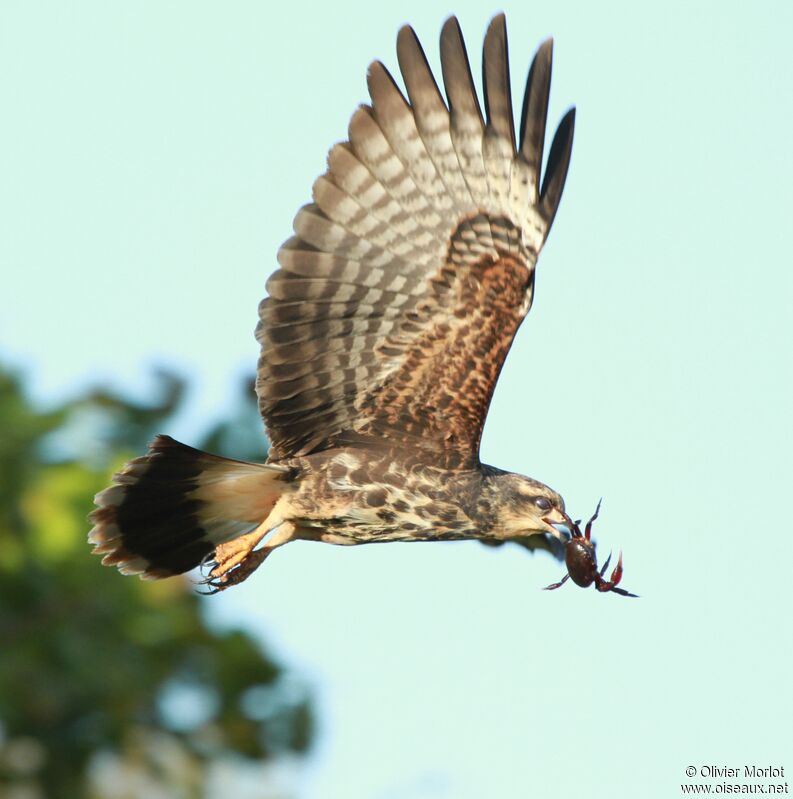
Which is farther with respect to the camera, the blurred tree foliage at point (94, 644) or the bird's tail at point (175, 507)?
the blurred tree foliage at point (94, 644)

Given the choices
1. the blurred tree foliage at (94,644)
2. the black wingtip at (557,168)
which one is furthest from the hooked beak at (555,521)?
the blurred tree foliage at (94,644)

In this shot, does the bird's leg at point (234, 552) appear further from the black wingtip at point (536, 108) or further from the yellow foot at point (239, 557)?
the black wingtip at point (536, 108)

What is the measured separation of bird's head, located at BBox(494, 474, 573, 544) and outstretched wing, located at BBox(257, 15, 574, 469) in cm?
48

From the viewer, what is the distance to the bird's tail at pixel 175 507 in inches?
306

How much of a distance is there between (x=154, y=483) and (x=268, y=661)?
17.1 ft

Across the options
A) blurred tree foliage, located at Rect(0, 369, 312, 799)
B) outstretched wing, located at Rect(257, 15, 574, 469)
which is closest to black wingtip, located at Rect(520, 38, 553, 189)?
outstretched wing, located at Rect(257, 15, 574, 469)

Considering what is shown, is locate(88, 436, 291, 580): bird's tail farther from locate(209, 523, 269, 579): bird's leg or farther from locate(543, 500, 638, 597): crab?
locate(543, 500, 638, 597): crab

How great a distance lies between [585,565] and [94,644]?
5.25 meters

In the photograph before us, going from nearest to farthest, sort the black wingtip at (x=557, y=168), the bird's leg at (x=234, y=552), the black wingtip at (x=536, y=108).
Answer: the black wingtip at (x=536, y=108), the black wingtip at (x=557, y=168), the bird's leg at (x=234, y=552)

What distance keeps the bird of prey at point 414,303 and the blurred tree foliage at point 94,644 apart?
3206mm

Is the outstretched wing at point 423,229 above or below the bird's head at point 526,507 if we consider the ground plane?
above

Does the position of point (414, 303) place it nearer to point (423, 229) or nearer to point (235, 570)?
point (423, 229)

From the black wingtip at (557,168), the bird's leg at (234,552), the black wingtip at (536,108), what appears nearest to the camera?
the black wingtip at (536,108)

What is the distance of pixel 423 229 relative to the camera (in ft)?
24.4
